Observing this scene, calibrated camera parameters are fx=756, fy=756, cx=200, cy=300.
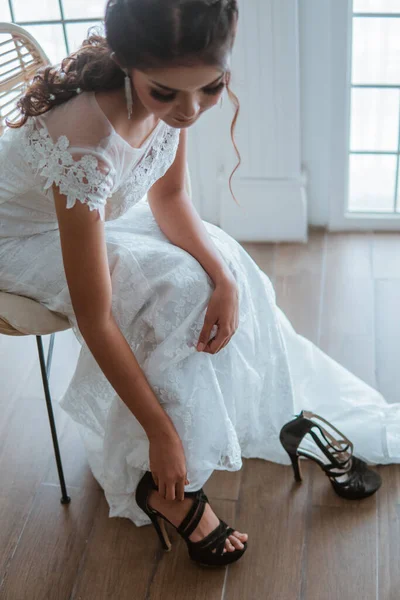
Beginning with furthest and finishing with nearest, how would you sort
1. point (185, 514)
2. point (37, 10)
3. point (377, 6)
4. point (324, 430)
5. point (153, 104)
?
point (37, 10) < point (377, 6) < point (324, 430) < point (185, 514) < point (153, 104)

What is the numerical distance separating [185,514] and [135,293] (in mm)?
486

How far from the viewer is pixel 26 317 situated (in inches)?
59.1

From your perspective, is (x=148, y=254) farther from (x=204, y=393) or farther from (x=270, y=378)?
(x=270, y=378)

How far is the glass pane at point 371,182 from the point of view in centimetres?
265

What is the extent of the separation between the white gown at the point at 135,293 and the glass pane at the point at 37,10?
1142 millimetres

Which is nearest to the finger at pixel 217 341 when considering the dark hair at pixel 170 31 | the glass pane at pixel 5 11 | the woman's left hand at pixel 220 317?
the woman's left hand at pixel 220 317

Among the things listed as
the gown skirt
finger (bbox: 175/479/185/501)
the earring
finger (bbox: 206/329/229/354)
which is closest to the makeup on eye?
the earring

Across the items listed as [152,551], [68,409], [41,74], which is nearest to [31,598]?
[152,551]

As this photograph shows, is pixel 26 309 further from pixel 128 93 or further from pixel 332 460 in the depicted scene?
pixel 332 460

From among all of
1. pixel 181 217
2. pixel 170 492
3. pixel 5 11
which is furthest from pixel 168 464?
pixel 5 11

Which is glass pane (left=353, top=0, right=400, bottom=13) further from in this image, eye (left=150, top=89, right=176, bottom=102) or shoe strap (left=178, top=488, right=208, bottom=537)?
shoe strap (left=178, top=488, right=208, bottom=537)

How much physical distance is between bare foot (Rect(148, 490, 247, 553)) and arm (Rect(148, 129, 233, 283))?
0.49 meters

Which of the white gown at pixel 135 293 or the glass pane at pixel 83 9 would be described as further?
the glass pane at pixel 83 9

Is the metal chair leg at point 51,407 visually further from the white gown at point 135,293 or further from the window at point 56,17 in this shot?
the window at point 56,17
